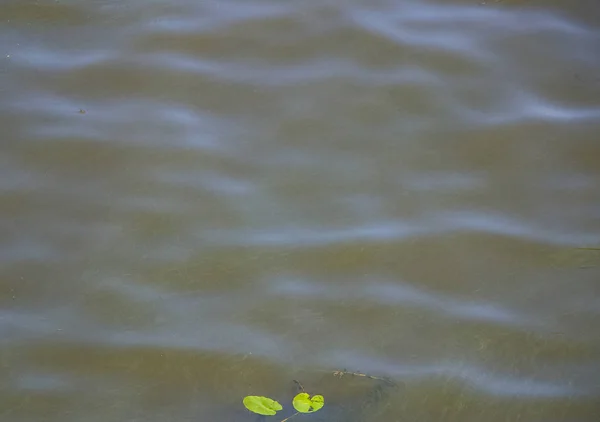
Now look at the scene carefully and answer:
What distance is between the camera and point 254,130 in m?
2.12

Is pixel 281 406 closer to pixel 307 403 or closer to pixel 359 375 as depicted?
pixel 307 403

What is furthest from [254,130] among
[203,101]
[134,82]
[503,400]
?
[503,400]

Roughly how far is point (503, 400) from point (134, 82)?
132cm

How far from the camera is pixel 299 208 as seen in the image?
76.0 inches

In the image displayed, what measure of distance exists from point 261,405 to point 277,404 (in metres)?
0.03

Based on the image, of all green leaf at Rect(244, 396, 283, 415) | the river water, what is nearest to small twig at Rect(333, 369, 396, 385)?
the river water

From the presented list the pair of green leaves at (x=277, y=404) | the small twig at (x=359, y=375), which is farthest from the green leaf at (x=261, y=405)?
the small twig at (x=359, y=375)

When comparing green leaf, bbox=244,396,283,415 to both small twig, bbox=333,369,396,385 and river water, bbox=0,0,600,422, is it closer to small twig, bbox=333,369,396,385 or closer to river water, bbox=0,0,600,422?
river water, bbox=0,0,600,422

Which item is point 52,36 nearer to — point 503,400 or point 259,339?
point 259,339

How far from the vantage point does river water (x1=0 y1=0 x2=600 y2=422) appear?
1.61 metres

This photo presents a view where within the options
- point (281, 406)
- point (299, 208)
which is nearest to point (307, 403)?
point (281, 406)

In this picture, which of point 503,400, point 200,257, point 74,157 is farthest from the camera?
point 74,157

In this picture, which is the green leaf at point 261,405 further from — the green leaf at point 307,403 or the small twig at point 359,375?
the small twig at point 359,375

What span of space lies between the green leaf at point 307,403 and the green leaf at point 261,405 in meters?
0.04
